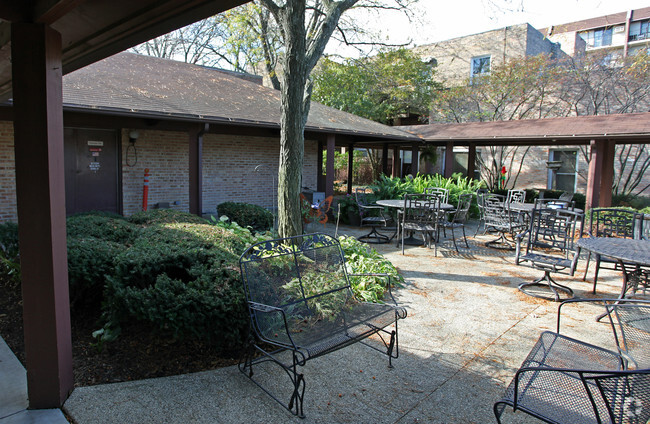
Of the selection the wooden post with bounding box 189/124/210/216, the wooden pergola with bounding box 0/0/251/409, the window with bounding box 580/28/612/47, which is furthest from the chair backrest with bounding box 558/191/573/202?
the window with bounding box 580/28/612/47

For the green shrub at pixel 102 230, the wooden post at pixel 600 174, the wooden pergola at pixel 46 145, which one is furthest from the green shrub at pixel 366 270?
the wooden post at pixel 600 174

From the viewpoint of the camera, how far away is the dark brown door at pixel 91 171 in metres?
8.95

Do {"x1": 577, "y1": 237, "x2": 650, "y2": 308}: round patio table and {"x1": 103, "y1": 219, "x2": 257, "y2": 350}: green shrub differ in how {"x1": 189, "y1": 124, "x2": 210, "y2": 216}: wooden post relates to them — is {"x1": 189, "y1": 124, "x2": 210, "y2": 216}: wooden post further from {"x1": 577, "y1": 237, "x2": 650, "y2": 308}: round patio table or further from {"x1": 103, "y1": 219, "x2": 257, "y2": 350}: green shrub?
{"x1": 577, "y1": 237, "x2": 650, "y2": 308}: round patio table

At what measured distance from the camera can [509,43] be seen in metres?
21.4

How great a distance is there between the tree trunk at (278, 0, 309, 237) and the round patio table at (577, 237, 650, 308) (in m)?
3.46

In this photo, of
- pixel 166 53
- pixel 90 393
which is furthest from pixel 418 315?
pixel 166 53

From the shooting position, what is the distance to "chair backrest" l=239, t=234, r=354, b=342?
2.99 m

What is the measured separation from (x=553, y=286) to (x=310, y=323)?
12.8 ft

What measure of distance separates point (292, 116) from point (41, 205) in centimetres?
357

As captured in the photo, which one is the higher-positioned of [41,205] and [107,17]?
[107,17]

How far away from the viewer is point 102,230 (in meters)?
4.96

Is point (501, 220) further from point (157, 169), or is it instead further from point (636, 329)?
point (157, 169)

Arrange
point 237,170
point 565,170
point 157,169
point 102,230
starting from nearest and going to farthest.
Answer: point 102,230 < point 157,169 < point 237,170 < point 565,170

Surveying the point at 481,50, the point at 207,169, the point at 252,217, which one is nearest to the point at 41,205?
the point at 252,217
